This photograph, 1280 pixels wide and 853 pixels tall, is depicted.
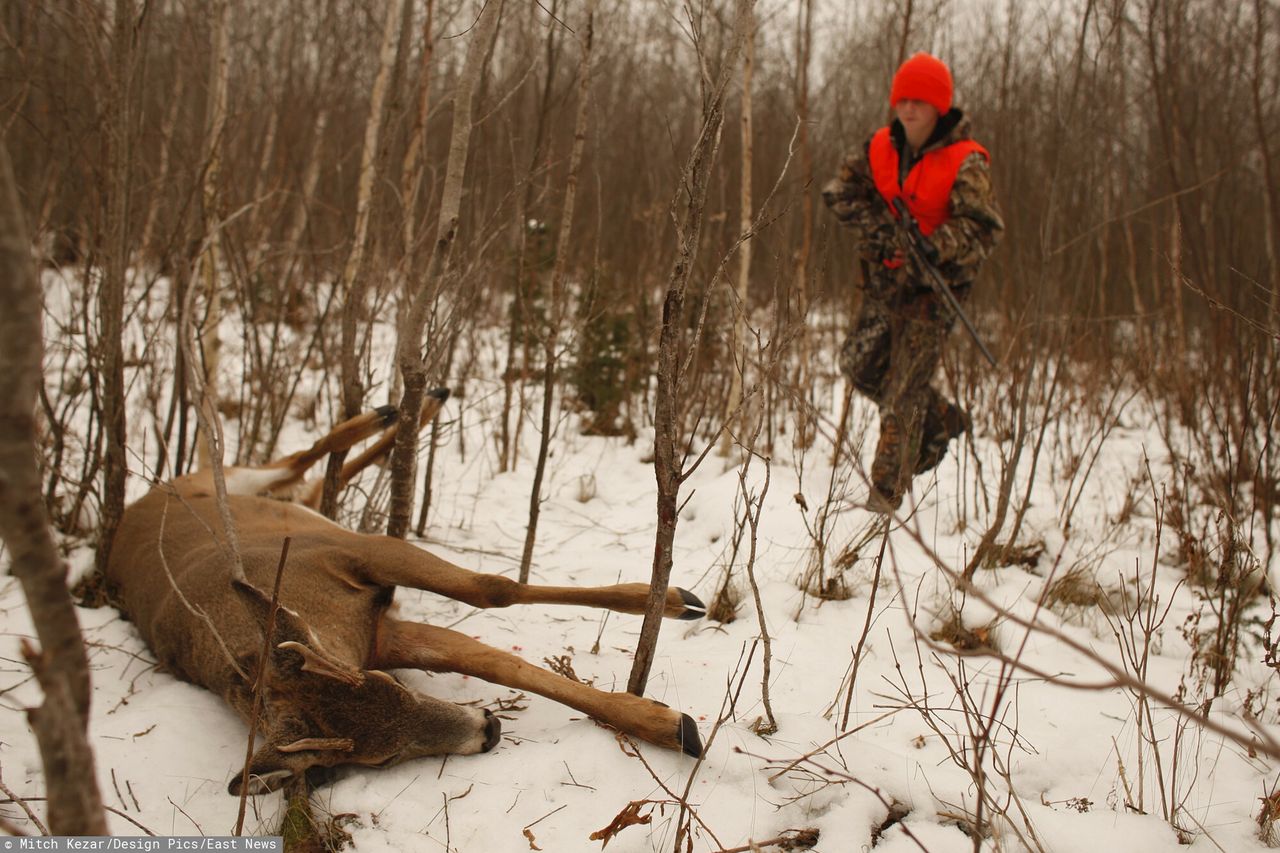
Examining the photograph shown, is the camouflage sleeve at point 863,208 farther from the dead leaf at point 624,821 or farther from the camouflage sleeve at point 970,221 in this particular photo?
the dead leaf at point 624,821

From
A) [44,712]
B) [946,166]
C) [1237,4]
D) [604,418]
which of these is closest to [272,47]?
[604,418]

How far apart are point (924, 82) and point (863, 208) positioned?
0.68 meters

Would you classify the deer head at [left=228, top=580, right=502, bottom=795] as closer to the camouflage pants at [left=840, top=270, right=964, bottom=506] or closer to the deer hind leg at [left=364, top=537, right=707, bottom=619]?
the deer hind leg at [left=364, top=537, right=707, bottom=619]

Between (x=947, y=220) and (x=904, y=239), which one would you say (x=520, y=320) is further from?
(x=947, y=220)

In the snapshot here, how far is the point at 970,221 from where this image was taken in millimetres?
4098

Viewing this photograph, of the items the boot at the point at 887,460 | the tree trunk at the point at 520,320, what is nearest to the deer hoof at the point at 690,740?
the tree trunk at the point at 520,320

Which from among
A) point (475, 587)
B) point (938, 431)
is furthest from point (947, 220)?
point (475, 587)

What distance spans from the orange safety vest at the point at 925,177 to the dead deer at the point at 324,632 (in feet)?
8.50

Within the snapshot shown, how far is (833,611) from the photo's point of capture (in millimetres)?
3271

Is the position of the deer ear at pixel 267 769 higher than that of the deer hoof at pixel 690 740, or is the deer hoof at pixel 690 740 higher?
the deer hoof at pixel 690 740

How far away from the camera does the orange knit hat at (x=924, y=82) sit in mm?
4035

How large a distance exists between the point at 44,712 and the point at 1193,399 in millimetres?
4853

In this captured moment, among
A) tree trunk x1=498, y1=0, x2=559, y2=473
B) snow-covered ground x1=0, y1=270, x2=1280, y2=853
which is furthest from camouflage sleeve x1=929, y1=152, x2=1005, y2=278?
tree trunk x1=498, y1=0, x2=559, y2=473

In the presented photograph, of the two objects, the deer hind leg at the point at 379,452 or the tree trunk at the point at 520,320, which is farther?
the deer hind leg at the point at 379,452
